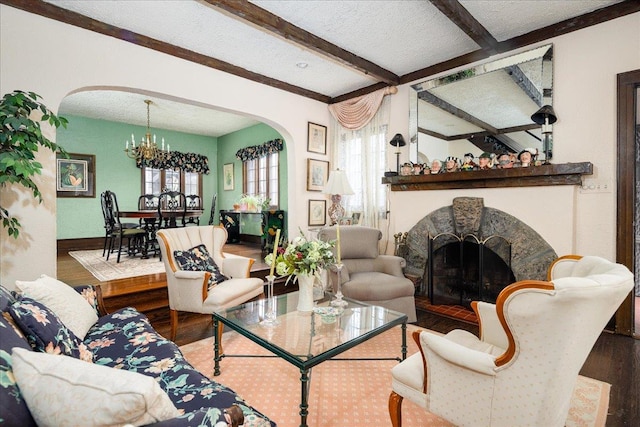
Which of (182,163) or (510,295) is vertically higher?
(182,163)

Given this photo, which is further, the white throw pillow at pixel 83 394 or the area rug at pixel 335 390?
the area rug at pixel 335 390

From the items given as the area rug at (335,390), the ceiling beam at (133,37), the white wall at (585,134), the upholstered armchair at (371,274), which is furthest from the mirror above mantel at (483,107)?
the area rug at (335,390)

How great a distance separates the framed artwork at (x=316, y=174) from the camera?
491 cm

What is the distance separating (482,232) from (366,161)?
1904 mm

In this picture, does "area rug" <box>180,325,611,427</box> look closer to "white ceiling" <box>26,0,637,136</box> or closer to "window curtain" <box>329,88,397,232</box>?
"window curtain" <box>329,88,397,232</box>

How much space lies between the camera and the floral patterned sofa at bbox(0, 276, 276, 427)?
767mm

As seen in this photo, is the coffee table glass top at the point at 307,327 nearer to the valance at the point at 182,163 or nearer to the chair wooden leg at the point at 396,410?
the chair wooden leg at the point at 396,410

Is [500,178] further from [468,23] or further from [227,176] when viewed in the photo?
[227,176]

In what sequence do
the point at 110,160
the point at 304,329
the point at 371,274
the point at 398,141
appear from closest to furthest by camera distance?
the point at 304,329 < the point at 371,274 < the point at 398,141 < the point at 110,160

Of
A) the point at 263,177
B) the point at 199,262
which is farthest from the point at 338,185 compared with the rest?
the point at 263,177

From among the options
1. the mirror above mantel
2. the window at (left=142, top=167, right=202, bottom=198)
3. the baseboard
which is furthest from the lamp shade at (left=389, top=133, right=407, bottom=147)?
the baseboard

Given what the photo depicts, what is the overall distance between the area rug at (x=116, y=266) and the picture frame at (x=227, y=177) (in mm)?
3160

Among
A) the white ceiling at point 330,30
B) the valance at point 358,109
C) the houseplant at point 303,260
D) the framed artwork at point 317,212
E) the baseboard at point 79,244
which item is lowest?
the baseboard at point 79,244

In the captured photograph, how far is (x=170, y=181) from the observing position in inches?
307
